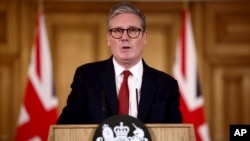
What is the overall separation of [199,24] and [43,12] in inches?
51.3

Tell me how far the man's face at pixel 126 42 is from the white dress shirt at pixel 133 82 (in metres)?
0.04

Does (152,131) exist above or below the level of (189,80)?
below

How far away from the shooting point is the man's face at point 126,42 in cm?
172

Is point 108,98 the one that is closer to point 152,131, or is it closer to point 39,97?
point 152,131

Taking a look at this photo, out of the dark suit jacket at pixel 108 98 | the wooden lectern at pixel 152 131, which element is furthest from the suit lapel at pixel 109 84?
the wooden lectern at pixel 152 131

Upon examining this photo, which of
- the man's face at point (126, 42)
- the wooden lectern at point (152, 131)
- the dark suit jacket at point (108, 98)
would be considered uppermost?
the man's face at point (126, 42)

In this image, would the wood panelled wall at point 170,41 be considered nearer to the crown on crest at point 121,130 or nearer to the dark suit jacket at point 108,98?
the dark suit jacket at point 108,98

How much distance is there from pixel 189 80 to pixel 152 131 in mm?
2462

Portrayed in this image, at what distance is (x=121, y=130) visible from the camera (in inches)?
51.4

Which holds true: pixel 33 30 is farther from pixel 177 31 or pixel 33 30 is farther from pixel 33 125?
pixel 177 31

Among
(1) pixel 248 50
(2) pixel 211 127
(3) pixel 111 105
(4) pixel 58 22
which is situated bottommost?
(2) pixel 211 127

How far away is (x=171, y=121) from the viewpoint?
1771 millimetres

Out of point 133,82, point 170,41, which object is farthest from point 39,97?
point 133,82

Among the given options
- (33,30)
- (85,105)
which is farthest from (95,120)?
(33,30)
